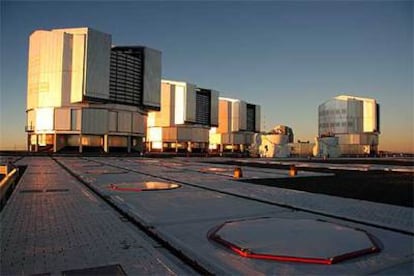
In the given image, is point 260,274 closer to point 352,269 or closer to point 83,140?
point 352,269

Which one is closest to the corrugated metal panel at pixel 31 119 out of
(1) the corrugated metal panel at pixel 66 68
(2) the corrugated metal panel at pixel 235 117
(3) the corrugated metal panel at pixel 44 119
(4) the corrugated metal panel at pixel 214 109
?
(3) the corrugated metal panel at pixel 44 119

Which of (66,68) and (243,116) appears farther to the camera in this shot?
(243,116)

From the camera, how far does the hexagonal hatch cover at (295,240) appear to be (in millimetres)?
4866

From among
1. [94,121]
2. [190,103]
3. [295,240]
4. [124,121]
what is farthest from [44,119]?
[295,240]

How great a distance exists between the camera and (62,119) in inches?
2638

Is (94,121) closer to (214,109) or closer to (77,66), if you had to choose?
(77,66)

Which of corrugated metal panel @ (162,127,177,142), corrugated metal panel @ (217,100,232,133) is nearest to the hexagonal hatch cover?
corrugated metal panel @ (162,127,177,142)

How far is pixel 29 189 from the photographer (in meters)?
12.5

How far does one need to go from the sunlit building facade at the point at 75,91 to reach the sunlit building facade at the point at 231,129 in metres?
53.6

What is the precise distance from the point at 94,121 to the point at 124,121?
7.27 metres

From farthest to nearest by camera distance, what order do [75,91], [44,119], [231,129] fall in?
[231,129]
[44,119]
[75,91]

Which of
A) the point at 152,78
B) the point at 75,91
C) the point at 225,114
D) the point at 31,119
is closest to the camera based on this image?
the point at 75,91

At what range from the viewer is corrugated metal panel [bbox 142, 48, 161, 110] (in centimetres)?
7850

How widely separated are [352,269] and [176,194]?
7.75m
